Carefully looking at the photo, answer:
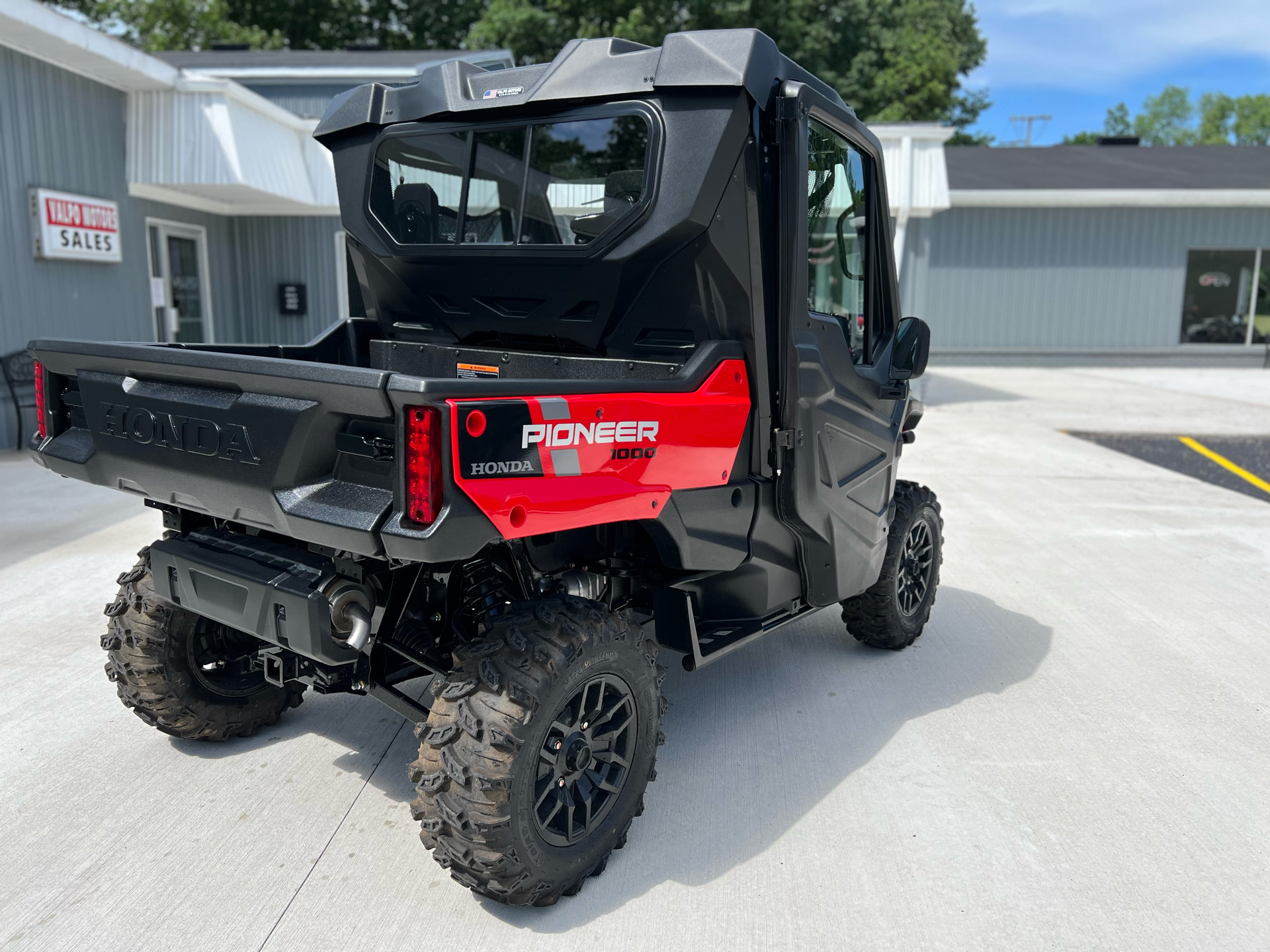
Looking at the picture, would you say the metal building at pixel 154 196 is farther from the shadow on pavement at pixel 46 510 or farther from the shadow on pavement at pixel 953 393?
the shadow on pavement at pixel 953 393

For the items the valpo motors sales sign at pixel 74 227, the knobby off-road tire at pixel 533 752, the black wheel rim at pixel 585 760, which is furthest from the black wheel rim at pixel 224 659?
the valpo motors sales sign at pixel 74 227

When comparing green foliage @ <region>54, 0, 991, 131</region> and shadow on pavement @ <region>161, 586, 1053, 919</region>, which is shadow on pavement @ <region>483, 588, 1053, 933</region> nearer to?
shadow on pavement @ <region>161, 586, 1053, 919</region>

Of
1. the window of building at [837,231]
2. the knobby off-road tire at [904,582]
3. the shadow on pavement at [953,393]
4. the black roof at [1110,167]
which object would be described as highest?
the black roof at [1110,167]

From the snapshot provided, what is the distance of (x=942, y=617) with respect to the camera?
5.16m

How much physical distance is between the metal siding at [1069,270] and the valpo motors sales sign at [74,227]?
630 inches

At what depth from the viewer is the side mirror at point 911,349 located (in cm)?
383

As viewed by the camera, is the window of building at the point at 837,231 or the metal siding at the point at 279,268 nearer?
the window of building at the point at 837,231

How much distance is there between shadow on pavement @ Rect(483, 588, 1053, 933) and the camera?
2.88 m

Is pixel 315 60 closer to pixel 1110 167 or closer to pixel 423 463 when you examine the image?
pixel 423 463

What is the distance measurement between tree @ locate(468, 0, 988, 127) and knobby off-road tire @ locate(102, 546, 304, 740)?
2716cm

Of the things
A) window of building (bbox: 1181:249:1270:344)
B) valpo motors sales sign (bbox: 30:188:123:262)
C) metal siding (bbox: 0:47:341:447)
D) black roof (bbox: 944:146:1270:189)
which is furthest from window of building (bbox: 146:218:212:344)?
window of building (bbox: 1181:249:1270:344)

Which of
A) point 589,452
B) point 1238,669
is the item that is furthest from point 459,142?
point 1238,669

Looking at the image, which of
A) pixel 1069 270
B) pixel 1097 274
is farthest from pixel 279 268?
pixel 1097 274

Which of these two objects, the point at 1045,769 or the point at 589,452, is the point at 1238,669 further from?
the point at 589,452
